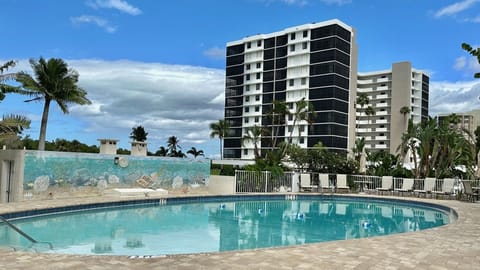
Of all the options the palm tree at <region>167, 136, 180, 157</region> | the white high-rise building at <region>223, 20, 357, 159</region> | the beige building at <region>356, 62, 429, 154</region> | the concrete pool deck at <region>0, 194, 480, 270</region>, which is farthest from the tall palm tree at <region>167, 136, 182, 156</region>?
the concrete pool deck at <region>0, 194, 480, 270</region>

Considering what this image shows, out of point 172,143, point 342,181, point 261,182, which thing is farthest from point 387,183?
point 172,143

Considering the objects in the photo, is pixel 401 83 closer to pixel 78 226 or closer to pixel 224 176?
pixel 224 176

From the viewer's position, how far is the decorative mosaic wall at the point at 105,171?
1620cm

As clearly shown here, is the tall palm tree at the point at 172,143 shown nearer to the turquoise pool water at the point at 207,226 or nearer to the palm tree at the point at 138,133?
the palm tree at the point at 138,133

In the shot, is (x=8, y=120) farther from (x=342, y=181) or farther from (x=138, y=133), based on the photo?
(x=138, y=133)

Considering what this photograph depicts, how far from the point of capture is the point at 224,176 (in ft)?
77.9

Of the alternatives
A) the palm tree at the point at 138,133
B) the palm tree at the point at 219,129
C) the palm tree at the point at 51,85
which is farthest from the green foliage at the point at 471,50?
the palm tree at the point at 219,129

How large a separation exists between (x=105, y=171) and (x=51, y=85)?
4854 millimetres

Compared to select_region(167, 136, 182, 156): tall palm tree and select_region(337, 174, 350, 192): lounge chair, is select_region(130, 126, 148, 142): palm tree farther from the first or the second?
select_region(337, 174, 350, 192): lounge chair

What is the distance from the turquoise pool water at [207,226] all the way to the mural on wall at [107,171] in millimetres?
2171

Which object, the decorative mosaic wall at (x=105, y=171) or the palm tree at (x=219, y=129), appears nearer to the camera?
the decorative mosaic wall at (x=105, y=171)

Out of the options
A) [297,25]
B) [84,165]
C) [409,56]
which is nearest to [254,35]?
[297,25]

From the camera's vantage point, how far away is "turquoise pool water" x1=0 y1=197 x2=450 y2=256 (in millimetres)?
10438

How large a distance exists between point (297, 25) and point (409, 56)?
79.9 ft
